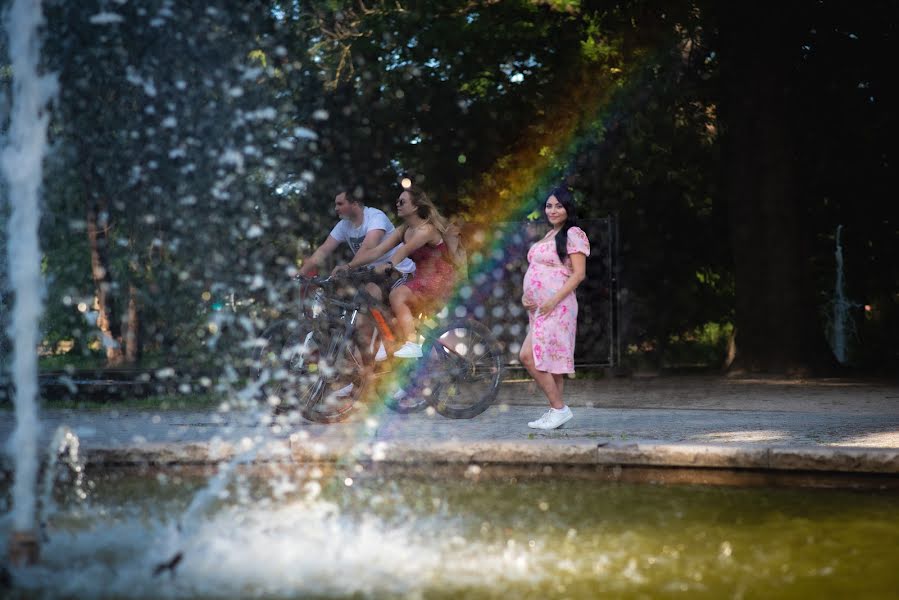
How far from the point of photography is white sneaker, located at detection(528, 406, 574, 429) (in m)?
8.59

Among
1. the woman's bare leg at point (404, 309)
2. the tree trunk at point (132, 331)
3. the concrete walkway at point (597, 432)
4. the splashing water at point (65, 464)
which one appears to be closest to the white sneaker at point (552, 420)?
the concrete walkway at point (597, 432)

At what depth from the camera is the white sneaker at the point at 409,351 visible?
9.48 m

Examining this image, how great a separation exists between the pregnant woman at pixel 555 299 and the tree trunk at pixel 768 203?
8129mm

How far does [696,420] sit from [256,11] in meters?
11.8

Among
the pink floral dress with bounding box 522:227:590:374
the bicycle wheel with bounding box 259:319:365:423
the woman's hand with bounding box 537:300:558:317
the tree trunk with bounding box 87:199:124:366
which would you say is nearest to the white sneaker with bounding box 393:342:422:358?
the bicycle wheel with bounding box 259:319:365:423

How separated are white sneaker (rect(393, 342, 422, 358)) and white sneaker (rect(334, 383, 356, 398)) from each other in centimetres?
46

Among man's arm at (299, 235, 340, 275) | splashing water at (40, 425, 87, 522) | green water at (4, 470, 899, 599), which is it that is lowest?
green water at (4, 470, 899, 599)

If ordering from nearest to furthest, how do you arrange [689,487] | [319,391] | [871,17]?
[689,487]
[319,391]
[871,17]

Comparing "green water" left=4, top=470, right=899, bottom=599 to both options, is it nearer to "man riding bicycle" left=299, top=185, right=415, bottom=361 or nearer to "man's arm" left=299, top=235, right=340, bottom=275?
"man's arm" left=299, top=235, right=340, bottom=275

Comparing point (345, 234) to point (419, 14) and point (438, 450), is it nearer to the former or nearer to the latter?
point (438, 450)

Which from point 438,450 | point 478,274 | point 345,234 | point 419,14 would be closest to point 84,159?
point 419,14

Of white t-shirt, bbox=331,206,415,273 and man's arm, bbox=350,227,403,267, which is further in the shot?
white t-shirt, bbox=331,206,415,273

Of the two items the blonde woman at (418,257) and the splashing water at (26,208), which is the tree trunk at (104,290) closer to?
the blonde woman at (418,257)

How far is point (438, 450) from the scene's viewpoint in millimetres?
6703
